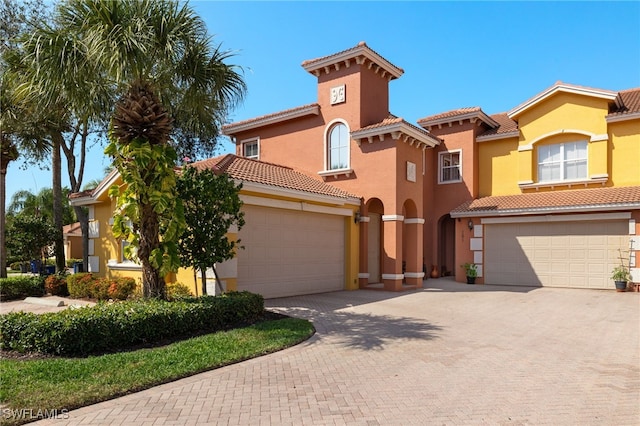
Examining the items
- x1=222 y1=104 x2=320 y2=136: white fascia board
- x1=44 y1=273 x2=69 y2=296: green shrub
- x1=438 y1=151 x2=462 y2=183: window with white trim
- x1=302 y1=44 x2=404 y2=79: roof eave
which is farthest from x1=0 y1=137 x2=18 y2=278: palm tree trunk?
x1=438 y1=151 x2=462 y2=183: window with white trim

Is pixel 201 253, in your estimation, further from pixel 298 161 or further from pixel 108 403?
pixel 298 161

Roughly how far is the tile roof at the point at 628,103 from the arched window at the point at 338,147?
10.5 meters

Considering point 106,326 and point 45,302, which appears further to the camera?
point 45,302

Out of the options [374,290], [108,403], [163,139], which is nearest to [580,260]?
[374,290]

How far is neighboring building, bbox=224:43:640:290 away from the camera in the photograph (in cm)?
1584

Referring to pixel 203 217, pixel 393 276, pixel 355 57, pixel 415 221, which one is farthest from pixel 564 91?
pixel 203 217

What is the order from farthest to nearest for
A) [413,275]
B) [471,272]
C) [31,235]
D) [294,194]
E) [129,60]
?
[31,235] → [471,272] → [413,275] → [294,194] → [129,60]

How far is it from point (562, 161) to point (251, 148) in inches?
556

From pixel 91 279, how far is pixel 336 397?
1142cm

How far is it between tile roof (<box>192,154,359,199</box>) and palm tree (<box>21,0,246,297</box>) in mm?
2959

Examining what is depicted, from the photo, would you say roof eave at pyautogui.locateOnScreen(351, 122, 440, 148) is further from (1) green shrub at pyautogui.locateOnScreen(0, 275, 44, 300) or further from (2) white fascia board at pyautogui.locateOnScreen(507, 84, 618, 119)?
(1) green shrub at pyautogui.locateOnScreen(0, 275, 44, 300)

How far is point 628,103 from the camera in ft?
57.2

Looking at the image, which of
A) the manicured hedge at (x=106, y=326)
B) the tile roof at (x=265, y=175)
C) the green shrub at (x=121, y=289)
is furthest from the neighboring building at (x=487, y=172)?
the manicured hedge at (x=106, y=326)

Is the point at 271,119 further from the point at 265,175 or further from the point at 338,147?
the point at 265,175
